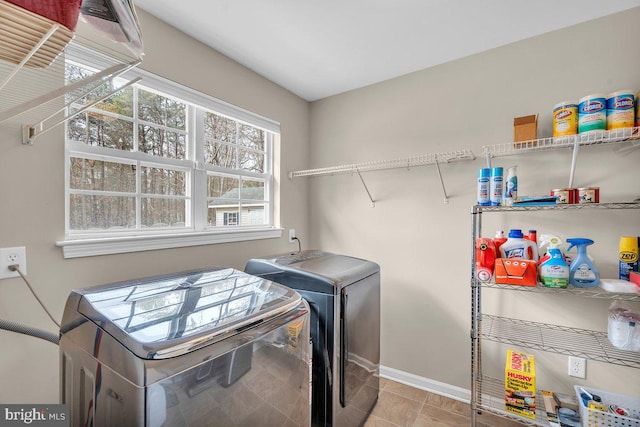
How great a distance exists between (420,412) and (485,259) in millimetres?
1125

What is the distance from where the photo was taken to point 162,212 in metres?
1.68

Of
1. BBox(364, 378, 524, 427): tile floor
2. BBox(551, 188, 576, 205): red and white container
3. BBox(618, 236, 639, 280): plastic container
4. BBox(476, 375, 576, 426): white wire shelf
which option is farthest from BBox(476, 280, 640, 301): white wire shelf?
BBox(364, 378, 524, 427): tile floor

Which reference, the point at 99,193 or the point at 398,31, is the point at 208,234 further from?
the point at 398,31

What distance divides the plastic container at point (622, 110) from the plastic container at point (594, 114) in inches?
1.1

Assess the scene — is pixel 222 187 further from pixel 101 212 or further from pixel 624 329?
pixel 624 329

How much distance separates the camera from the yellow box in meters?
1.52

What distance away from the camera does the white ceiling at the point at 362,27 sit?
58.6 inches

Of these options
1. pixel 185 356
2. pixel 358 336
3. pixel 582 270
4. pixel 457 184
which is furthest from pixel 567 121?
pixel 185 356

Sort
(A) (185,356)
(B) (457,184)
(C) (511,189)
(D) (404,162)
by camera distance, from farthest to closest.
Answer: (D) (404,162)
(B) (457,184)
(C) (511,189)
(A) (185,356)

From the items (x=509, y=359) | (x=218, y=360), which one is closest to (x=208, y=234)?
(x=218, y=360)

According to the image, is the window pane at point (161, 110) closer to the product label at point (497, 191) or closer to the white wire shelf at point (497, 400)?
the product label at point (497, 191)

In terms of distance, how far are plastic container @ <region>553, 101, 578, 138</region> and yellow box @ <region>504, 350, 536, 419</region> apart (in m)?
1.29

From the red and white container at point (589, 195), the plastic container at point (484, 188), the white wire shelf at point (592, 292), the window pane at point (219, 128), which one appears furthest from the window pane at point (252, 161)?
the red and white container at point (589, 195)

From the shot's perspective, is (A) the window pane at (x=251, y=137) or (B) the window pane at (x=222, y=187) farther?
(A) the window pane at (x=251, y=137)
